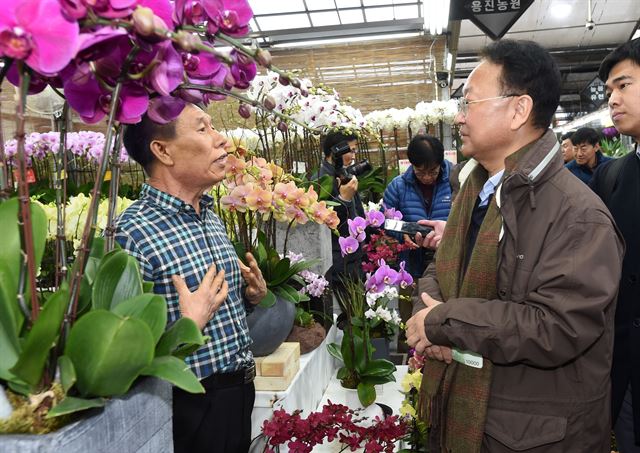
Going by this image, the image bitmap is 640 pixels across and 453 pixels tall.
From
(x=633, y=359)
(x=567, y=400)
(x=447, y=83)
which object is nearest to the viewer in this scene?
(x=567, y=400)

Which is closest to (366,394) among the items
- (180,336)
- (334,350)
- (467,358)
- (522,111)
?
(334,350)

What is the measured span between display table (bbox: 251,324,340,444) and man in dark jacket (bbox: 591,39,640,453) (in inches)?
42.1

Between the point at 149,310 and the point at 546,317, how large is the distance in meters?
0.99

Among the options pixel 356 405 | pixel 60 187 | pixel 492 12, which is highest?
pixel 492 12

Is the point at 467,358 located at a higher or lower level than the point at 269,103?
lower

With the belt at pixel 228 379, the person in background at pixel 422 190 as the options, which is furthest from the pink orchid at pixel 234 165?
the person in background at pixel 422 190

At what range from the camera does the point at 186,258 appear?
59.1 inches

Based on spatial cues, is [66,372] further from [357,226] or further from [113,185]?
[357,226]

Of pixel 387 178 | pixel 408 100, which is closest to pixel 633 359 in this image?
pixel 387 178

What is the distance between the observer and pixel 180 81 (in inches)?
27.5

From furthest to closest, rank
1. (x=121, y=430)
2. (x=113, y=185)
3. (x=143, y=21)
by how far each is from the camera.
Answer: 1. (x=113, y=185)
2. (x=121, y=430)
3. (x=143, y=21)

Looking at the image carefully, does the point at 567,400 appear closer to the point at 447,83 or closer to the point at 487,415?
the point at 487,415

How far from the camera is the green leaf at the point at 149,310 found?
664 mm

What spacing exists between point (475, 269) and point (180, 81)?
1020 mm
